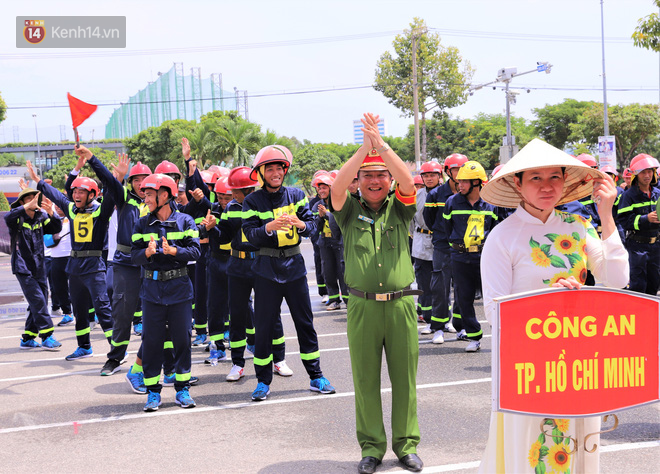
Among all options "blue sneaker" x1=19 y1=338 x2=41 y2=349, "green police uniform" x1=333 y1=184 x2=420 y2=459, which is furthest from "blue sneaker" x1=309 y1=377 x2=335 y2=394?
"blue sneaker" x1=19 y1=338 x2=41 y2=349

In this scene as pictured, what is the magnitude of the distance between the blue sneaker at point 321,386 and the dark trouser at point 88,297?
319cm

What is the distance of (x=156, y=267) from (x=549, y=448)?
169 inches

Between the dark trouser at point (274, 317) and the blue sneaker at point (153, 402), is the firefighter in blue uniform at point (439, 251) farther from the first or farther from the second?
the blue sneaker at point (153, 402)

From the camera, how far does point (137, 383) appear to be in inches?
293

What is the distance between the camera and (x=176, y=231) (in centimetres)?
669

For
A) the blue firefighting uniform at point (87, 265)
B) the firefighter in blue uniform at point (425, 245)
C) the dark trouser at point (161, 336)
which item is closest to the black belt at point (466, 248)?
the firefighter in blue uniform at point (425, 245)

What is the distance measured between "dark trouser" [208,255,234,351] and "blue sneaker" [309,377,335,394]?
6.06 ft

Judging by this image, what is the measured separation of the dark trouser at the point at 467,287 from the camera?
8281mm

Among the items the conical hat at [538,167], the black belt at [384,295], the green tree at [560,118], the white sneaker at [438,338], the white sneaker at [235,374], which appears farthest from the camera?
the green tree at [560,118]

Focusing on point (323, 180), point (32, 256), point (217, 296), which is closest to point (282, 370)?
point (217, 296)

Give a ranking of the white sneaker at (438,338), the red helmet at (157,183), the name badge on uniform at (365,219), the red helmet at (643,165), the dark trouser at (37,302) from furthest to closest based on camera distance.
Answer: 1. the dark trouser at (37,302)
2. the white sneaker at (438,338)
3. the red helmet at (643,165)
4. the red helmet at (157,183)
5. the name badge on uniform at (365,219)

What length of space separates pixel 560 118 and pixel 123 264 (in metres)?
58.0

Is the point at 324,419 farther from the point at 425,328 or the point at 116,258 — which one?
the point at 425,328

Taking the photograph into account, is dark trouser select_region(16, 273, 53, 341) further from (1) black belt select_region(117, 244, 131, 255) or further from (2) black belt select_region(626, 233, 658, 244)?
(2) black belt select_region(626, 233, 658, 244)
